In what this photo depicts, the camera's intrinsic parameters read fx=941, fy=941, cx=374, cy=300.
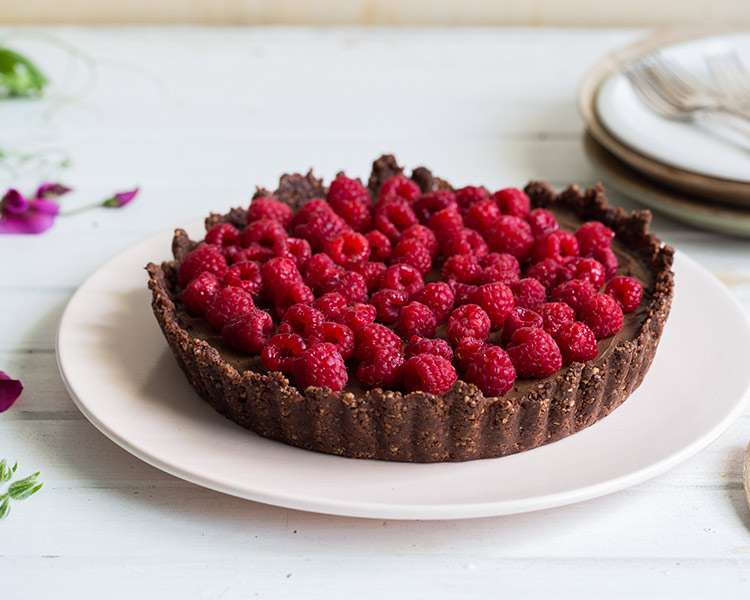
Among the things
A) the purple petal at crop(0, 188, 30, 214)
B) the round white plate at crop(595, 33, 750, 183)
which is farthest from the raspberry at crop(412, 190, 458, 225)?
the purple petal at crop(0, 188, 30, 214)

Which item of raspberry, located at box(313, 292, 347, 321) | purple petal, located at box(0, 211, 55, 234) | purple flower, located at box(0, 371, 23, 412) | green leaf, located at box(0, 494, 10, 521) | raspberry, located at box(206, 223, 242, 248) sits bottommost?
purple petal, located at box(0, 211, 55, 234)

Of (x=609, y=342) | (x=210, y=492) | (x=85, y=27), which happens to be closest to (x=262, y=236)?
(x=210, y=492)

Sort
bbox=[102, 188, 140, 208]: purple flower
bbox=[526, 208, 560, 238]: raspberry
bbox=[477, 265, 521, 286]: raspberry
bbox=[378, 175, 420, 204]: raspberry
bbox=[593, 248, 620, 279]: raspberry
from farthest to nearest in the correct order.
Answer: bbox=[102, 188, 140, 208]: purple flower, bbox=[378, 175, 420, 204]: raspberry, bbox=[526, 208, 560, 238]: raspberry, bbox=[593, 248, 620, 279]: raspberry, bbox=[477, 265, 521, 286]: raspberry

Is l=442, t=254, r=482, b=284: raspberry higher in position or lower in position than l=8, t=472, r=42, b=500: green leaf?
higher

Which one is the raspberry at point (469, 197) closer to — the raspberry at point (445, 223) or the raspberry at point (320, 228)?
the raspberry at point (445, 223)

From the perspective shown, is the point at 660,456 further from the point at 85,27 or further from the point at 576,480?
the point at 85,27

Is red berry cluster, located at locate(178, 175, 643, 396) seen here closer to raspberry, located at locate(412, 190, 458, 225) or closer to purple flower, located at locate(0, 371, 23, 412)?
raspberry, located at locate(412, 190, 458, 225)

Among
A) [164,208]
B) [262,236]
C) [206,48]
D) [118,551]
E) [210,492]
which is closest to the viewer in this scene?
[118,551]

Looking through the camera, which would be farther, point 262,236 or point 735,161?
point 735,161
